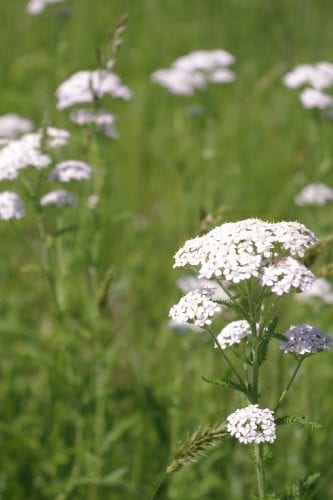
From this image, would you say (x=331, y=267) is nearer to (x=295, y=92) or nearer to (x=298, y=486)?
(x=298, y=486)

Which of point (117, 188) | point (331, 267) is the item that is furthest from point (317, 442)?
point (117, 188)

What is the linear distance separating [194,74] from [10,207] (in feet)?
10.2

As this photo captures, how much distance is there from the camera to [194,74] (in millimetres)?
6211

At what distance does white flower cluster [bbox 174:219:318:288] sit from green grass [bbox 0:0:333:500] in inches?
23.2

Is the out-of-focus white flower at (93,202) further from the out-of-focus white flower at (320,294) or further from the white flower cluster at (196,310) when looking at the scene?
the white flower cluster at (196,310)

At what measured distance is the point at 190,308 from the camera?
235cm

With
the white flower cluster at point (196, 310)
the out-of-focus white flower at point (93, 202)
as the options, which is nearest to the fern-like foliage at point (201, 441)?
the white flower cluster at point (196, 310)

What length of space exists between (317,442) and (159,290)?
2024 mm

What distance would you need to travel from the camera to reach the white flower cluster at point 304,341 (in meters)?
2.36

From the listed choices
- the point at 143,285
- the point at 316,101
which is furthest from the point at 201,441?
the point at 143,285

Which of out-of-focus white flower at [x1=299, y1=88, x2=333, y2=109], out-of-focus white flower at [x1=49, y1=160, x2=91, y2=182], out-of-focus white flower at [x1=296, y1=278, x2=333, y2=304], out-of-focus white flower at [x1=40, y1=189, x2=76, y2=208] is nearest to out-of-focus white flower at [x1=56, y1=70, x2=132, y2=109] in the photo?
out-of-focus white flower at [x1=49, y1=160, x2=91, y2=182]

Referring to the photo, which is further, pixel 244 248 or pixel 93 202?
pixel 93 202

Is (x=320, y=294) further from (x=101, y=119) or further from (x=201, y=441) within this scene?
(x=201, y=441)

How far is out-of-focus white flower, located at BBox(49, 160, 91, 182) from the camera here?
380cm
